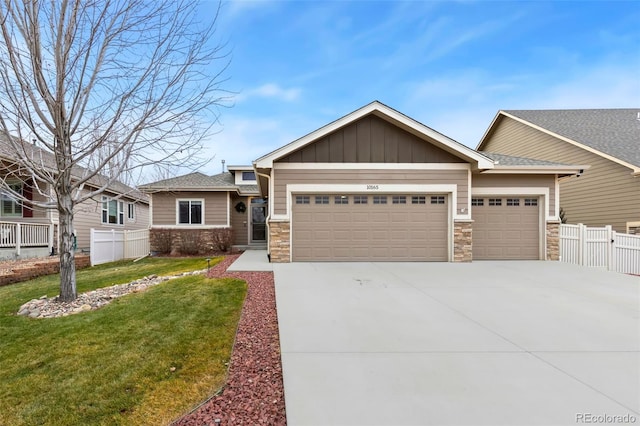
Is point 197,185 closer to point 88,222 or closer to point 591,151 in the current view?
point 88,222

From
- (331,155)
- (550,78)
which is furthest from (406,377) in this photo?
(550,78)

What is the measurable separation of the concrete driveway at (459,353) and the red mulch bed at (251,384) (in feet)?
0.48

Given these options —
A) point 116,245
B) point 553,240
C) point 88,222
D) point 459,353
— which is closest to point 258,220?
point 116,245

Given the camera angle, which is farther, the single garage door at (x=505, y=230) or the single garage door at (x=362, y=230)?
the single garage door at (x=505, y=230)

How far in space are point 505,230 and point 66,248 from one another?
1223cm

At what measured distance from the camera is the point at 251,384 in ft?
9.80

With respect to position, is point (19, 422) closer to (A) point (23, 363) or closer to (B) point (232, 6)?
(A) point (23, 363)

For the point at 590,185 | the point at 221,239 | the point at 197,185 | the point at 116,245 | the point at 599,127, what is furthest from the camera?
the point at 197,185

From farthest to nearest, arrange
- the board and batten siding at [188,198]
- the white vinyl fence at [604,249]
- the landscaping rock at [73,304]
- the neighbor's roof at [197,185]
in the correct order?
the board and batten siding at [188,198]
the neighbor's roof at [197,185]
the white vinyl fence at [604,249]
the landscaping rock at [73,304]

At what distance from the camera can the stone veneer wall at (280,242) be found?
33.5 feet

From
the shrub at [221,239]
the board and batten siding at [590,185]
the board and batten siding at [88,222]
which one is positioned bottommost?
the shrub at [221,239]

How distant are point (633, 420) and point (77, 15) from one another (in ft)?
26.8

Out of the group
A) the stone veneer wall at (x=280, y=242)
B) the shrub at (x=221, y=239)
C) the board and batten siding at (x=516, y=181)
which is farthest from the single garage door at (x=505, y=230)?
the shrub at (x=221, y=239)

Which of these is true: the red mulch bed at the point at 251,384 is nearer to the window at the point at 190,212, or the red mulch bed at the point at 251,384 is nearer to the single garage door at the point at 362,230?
the single garage door at the point at 362,230
